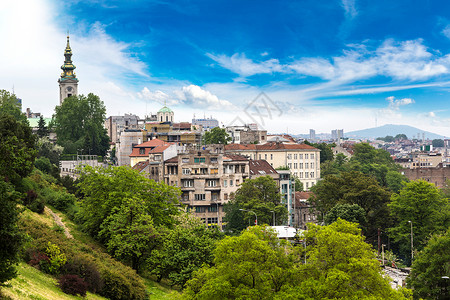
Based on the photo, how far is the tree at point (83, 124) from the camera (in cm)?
12588

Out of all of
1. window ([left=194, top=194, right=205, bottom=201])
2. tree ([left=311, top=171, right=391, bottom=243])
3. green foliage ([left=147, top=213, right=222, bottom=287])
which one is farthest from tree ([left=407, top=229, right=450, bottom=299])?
window ([left=194, top=194, right=205, bottom=201])

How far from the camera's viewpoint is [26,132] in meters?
54.1

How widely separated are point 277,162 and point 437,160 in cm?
8904

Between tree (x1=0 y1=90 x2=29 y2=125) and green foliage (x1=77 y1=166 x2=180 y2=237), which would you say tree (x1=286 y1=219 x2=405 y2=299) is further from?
tree (x1=0 y1=90 x2=29 y2=125)

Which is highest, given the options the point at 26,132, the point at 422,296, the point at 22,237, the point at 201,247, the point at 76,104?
the point at 76,104

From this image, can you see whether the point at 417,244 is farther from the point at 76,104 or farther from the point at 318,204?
the point at 76,104

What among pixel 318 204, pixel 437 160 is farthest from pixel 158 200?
pixel 437 160

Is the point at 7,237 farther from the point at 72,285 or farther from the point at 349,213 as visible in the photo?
the point at 349,213

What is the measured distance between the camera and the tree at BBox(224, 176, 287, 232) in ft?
235

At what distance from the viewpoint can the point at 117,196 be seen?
5191cm

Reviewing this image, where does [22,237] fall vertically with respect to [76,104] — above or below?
below

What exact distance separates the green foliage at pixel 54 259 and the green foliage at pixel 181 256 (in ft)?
32.6

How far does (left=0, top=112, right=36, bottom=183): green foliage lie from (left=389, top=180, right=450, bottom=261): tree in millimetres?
43843

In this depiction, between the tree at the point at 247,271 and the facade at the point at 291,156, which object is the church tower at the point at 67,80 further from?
the tree at the point at 247,271
